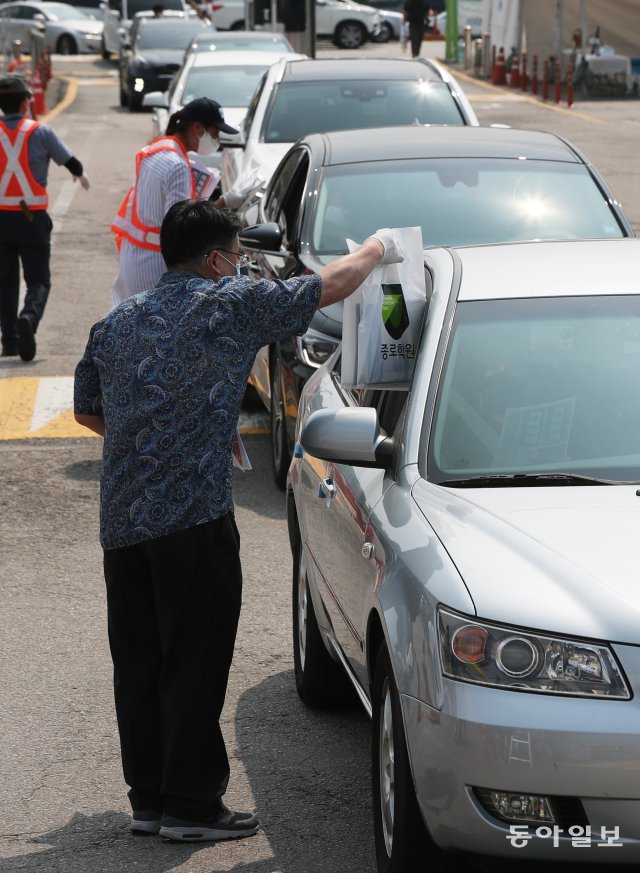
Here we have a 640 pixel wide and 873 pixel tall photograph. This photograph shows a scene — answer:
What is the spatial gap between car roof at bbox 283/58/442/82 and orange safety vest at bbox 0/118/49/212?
232 centimetres

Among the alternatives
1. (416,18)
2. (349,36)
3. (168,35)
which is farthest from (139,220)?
(349,36)

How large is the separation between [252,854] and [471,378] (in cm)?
145

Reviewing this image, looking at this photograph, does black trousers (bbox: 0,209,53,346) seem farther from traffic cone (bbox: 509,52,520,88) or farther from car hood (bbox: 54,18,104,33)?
car hood (bbox: 54,18,104,33)

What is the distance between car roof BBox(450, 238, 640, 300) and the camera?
15.9 feet

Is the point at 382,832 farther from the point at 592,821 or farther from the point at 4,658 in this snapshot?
the point at 4,658

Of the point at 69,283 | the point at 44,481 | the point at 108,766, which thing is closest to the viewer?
the point at 108,766

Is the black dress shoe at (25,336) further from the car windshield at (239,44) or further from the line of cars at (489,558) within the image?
the car windshield at (239,44)

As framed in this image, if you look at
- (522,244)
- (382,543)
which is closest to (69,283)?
(522,244)

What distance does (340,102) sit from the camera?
1240 centimetres

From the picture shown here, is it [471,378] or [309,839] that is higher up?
[471,378]

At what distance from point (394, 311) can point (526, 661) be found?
154 centimetres

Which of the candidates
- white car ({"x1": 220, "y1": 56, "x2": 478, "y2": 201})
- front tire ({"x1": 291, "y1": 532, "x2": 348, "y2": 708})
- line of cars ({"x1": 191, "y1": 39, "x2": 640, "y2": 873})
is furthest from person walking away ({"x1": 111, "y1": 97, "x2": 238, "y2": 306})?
front tire ({"x1": 291, "y1": 532, "x2": 348, "y2": 708})

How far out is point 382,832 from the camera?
4098 mm

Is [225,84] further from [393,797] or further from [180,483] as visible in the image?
[393,797]
